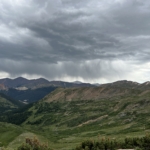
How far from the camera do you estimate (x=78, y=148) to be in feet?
252

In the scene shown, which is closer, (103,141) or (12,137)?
(103,141)

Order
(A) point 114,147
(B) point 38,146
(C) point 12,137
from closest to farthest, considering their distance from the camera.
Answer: (A) point 114,147
(B) point 38,146
(C) point 12,137

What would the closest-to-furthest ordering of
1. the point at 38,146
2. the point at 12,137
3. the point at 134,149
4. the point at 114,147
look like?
1. the point at 134,149
2. the point at 114,147
3. the point at 38,146
4. the point at 12,137

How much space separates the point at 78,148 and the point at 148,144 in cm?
2299

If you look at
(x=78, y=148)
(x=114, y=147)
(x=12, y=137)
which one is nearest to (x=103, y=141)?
(x=114, y=147)

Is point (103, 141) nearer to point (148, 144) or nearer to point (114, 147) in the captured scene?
point (114, 147)

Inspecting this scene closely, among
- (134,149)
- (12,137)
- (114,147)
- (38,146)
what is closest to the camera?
(134,149)

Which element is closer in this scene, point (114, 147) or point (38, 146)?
point (114, 147)

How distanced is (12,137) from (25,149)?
114 metres

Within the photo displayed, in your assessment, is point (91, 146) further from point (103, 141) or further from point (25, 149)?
point (25, 149)

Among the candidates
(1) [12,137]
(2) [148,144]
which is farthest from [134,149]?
(1) [12,137]

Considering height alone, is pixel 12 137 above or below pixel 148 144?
below

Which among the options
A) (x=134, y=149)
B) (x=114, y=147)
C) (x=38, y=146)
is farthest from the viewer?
(x=38, y=146)

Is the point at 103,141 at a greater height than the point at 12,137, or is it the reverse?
the point at 103,141
